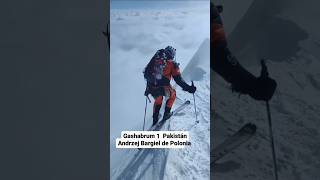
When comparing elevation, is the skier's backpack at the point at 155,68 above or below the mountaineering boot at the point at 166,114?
above

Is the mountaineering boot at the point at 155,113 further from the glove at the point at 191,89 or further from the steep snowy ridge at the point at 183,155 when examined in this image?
the glove at the point at 191,89

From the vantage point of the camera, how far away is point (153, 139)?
351cm

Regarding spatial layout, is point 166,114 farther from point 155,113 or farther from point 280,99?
point 280,99

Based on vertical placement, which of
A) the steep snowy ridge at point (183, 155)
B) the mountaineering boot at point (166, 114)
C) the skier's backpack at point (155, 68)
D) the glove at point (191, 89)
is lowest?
the steep snowy ridge at point (183, 155)

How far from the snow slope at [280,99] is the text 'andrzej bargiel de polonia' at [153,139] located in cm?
22

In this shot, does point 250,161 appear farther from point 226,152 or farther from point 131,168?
point 131,168

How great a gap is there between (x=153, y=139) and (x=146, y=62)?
517 mm

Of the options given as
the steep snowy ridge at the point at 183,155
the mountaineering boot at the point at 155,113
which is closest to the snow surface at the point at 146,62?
the steep snowy ridge at the point at 183,155

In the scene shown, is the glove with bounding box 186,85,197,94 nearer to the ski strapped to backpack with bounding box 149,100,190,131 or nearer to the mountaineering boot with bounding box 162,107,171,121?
the ski strapped to backpack with bounding box 149,100,190,131

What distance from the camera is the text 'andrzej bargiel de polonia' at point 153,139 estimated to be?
3.48 meters

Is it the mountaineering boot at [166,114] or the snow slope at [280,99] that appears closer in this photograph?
the snow slope at [280,99]

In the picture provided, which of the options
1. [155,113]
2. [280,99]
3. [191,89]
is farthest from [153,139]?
[280,99]
